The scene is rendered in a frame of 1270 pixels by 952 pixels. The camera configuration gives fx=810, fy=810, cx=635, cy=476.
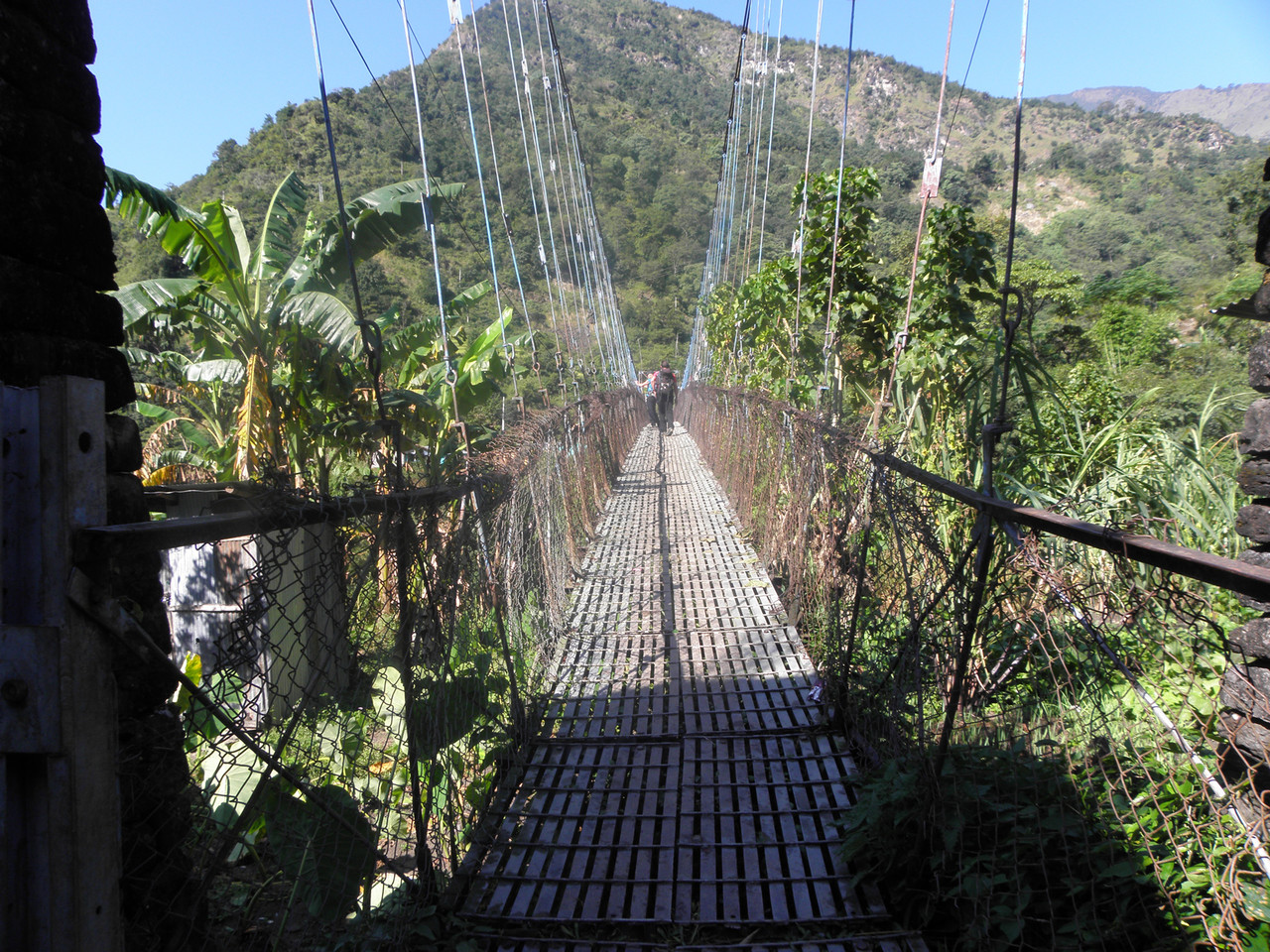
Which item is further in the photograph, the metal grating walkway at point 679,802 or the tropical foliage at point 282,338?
the tropical foliage at point 282,338

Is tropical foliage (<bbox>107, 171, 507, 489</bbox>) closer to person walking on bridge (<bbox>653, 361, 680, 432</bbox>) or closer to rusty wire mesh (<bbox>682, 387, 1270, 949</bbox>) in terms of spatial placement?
rusty wire mesh (<bbox>682, 387, 1270, 949</bbox>)

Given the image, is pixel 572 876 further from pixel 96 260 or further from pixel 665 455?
pixel 665 455

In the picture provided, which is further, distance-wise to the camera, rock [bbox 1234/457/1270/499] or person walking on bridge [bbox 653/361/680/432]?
person walking on bridge [bbox 653/361/680/432]

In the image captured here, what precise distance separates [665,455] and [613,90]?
7076cm

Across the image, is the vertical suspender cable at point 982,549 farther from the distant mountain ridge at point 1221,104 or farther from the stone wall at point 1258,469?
the distant mountain ridge at point 1221,104

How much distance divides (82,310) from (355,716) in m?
1.19

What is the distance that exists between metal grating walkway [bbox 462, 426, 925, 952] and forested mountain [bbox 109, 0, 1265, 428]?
3187 mm

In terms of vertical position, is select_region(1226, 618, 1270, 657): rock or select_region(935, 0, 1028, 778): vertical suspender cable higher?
select_region(935, 0, 1028, 778): vertical suspender cable

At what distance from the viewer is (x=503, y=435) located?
4.05 m

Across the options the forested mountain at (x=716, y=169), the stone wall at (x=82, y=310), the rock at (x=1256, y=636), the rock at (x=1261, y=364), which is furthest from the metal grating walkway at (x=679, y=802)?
the forested mountain at (x=716, y=169)

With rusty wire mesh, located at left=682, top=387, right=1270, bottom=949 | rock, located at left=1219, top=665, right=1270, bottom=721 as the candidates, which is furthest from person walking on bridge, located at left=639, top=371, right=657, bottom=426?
rock, located at left=1219, top=665, right=1270, bottom=721

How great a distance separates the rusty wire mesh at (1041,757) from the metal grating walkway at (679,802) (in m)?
0.20

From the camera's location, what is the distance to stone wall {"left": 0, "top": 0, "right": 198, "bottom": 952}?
4.65 ft

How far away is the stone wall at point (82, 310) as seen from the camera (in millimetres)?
1418
